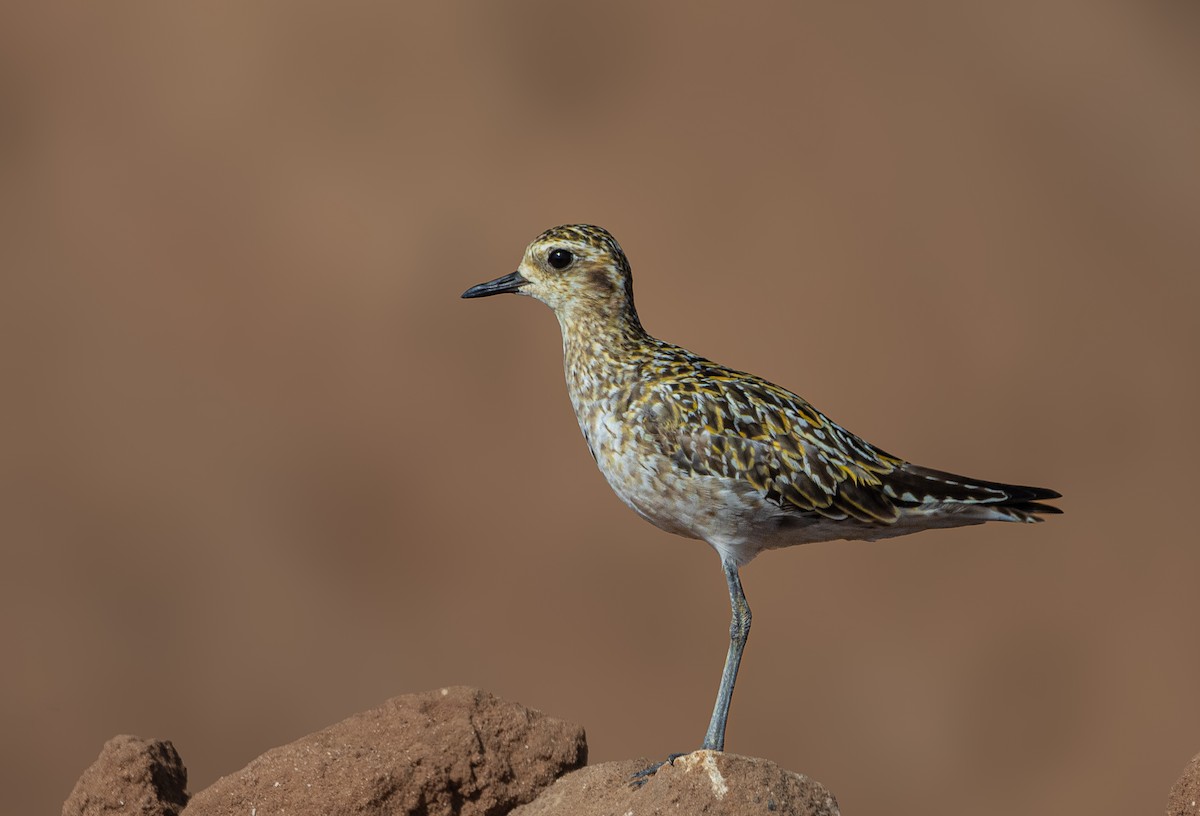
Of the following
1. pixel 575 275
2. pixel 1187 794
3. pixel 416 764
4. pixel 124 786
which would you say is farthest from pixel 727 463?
pixel 124 786

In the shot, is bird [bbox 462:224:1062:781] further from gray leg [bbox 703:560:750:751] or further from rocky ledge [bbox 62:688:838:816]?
rocky ledge [bbox 62:688:838:816]

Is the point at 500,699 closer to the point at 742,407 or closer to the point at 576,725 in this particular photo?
the point at 576,725

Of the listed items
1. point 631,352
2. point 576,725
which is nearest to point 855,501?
→ point 631,352

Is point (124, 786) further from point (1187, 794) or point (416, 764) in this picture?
point (1187, 794)

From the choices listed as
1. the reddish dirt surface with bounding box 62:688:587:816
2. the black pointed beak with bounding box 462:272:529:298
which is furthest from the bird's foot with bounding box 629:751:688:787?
the black pointed beak with bounding box 462:272:529:298

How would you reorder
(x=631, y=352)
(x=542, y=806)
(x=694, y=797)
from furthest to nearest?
(x=631, y=352)
(x=542, y=806)
(x=694, y=797)

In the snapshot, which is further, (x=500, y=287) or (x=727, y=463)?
(x=500, y=287)

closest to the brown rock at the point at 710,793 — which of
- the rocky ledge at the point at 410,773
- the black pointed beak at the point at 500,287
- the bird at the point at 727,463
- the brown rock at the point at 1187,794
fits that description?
the rocky ledge at the point at 410,773
